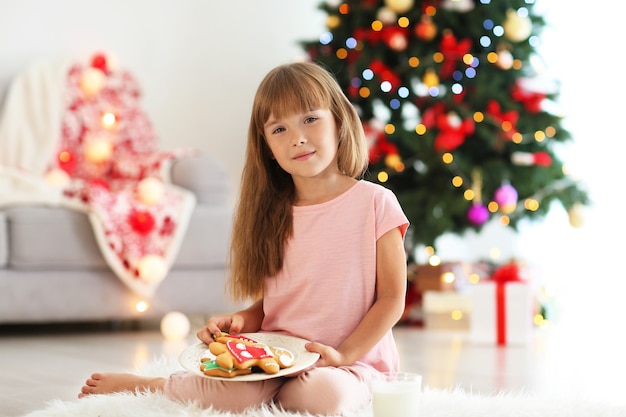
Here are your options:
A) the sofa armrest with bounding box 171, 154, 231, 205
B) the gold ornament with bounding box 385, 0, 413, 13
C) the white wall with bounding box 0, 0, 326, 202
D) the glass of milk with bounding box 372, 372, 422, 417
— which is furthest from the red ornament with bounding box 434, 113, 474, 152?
the glass of milk with bounding box 372, 372, 422, 417

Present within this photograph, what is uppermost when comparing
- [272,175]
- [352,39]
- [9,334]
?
[352,39]

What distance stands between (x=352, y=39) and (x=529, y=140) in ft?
2.76

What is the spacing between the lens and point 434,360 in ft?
8.70

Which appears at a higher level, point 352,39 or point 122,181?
point 352,39

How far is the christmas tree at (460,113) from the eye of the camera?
3658 millimetres

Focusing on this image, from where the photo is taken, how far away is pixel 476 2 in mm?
3789

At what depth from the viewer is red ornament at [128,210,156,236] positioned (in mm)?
3219

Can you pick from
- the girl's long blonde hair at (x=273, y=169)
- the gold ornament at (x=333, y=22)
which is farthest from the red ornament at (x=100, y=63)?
the girl's long blonde hair at (x=273, y=169)

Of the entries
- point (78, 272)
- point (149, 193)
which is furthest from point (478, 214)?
point (78, 272)

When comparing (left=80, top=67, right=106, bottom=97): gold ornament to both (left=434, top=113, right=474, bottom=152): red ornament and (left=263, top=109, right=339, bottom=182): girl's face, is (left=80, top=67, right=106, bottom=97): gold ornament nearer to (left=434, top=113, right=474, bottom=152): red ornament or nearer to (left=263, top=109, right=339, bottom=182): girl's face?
(left=434, top=113, right=474, bottom=152): red ornament

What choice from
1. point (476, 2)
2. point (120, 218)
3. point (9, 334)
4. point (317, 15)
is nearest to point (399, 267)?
point (120, 218)

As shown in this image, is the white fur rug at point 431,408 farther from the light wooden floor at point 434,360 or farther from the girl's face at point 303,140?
the girl's face at point 303,140

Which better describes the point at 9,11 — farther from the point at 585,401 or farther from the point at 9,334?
the point at 585,401

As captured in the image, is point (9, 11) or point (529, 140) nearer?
point (529, 140)
